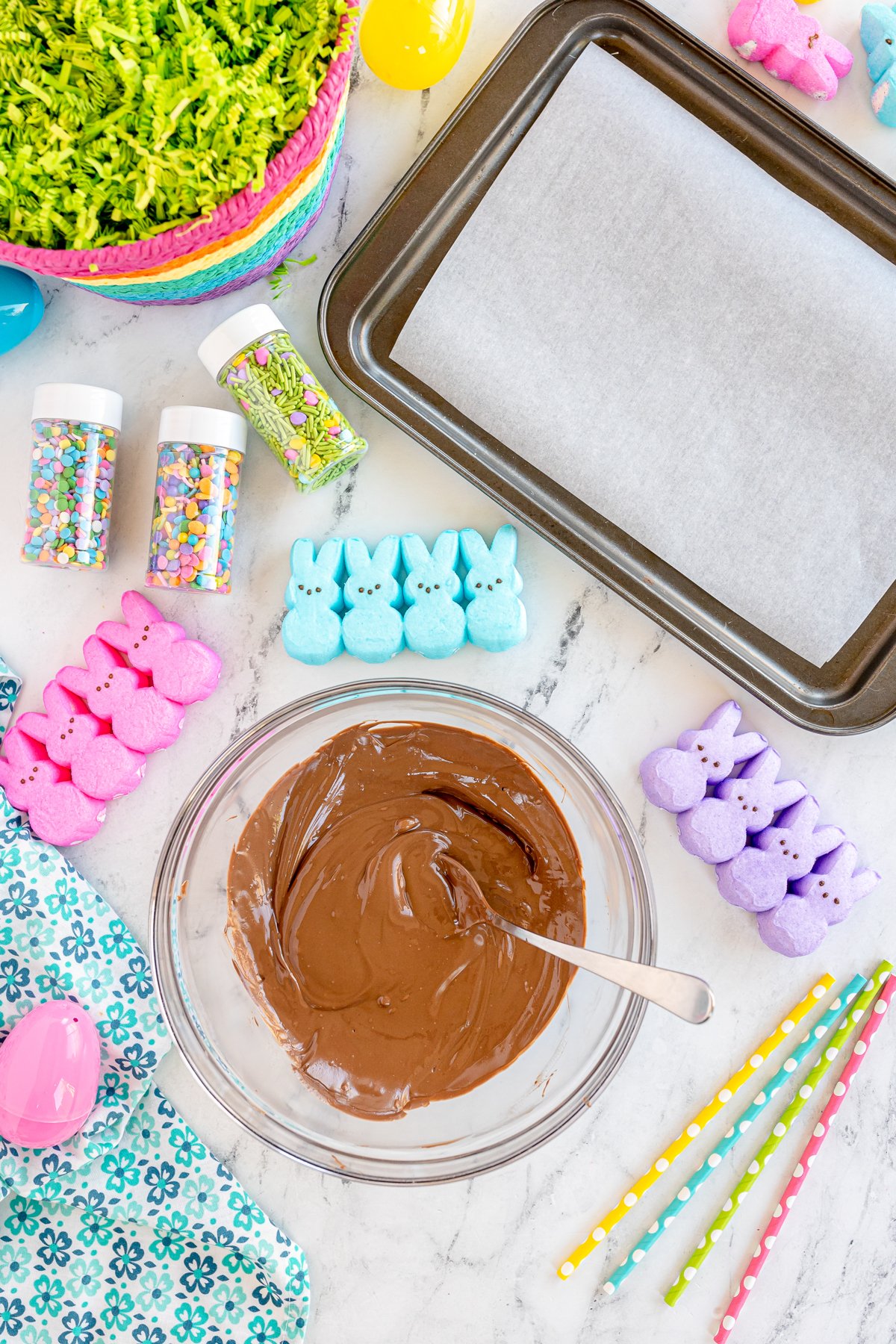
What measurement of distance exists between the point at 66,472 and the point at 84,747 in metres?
0.29

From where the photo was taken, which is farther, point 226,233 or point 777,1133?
point 777,1133

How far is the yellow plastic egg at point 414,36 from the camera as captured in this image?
0.86 m

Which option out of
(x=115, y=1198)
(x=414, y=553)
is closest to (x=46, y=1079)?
(x=115, y=1198)

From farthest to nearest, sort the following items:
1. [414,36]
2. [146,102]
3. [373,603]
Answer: [373,603], [414,36], [146,102]

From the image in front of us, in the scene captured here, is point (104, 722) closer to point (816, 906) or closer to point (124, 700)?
point (124, 700)

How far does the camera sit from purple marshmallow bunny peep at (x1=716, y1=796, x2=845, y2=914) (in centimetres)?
97

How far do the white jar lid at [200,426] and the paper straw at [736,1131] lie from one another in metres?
0.89

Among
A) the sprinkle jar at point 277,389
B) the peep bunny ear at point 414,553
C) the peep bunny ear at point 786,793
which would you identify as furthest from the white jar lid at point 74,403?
the peep bunny ear at point 786,793

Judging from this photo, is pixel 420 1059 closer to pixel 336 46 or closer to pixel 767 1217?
pixel 767 1217

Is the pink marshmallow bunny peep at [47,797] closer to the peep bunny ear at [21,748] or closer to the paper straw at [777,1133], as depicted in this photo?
the peep bunny ear at [21,748]

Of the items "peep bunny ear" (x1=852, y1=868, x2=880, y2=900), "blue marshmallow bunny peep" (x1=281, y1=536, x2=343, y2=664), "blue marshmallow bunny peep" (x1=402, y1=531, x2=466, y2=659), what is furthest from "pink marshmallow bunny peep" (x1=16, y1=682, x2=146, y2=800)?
"peep bunny ear" (x1=852, y1=868, x2=880, y2=900)

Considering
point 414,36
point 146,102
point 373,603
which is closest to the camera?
point 146,102

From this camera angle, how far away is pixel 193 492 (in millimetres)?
945

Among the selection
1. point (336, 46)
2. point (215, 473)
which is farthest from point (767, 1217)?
point (336, 46)
